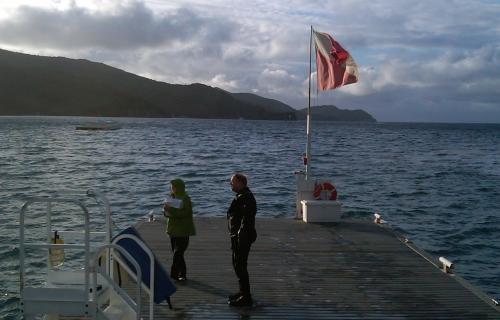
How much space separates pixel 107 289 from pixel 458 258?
44.6ft

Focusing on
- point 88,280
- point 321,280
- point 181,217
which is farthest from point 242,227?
point 88,280

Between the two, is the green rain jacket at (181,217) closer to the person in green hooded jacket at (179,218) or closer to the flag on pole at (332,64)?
the person in green hooded jacket at (179,218)

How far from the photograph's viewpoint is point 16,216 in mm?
20531

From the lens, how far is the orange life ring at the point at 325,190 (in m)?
13.9

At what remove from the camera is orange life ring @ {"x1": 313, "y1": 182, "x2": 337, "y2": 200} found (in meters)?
13.9

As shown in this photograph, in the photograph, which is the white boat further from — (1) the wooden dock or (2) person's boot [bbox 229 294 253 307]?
(2) person's boot [bbox 229 294 253 307]

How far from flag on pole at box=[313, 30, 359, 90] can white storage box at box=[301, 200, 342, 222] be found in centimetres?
282

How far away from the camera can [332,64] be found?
13516 mm

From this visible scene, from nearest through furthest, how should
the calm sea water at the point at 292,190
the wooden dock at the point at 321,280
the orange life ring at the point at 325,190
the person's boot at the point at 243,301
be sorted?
the wooden dock at the point at 321,280 < the person's boot at the point at 243,301 < the orange life ring at the point at 325,190 < the calm sea water at the point at 292,190

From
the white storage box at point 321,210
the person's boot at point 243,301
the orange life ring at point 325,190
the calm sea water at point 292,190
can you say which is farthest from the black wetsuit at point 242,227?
the orange life ring at point 325,190

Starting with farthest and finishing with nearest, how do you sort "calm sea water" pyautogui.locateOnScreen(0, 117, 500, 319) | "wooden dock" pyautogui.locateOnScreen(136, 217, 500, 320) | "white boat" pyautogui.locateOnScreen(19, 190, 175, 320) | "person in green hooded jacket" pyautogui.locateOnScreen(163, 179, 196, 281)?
"calm sea water" pyautogui.locateOnScreen(0, 117, 500, 319) < "person in green hooded jacket" pyautogui.locateOnScreen(163, 179, 196, 281) < "wooden dock" pyautogui.locateOnScreen(136, 217, 500, 320) < "white boat" pyautogui.locateOnScreen(19, 190, 175, 320)

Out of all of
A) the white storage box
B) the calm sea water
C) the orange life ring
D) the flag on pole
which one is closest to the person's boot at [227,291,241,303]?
the calm sea water

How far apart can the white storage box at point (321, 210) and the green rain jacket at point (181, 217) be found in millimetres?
5572

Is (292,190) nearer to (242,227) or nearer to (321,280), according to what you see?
(321,280)
